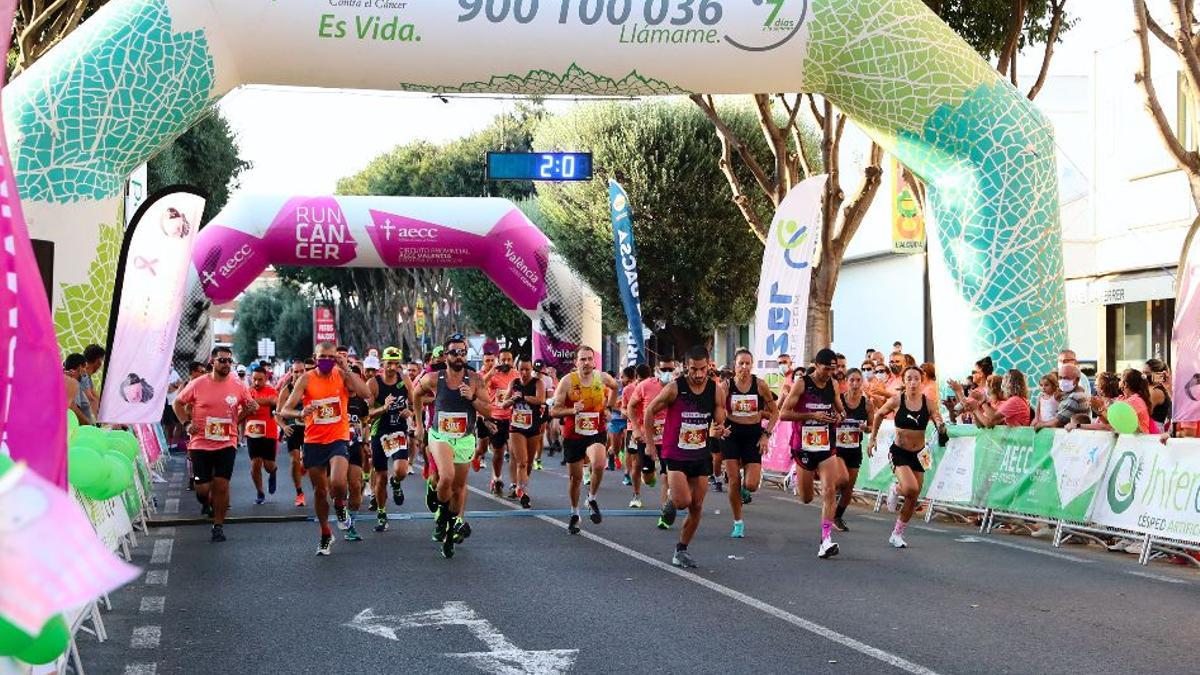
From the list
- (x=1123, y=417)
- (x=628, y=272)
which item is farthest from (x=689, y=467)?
(x=628, y=272)

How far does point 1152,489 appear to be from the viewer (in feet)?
41.3

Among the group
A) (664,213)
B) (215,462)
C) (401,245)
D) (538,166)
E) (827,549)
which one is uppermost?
(664,213)

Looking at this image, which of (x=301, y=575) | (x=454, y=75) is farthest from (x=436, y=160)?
(x=301, y=575)

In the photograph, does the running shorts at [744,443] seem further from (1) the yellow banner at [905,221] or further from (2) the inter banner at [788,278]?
(1) the yellow banner at [905,221]

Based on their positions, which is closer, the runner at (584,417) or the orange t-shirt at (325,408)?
the orange t-shirt at (325,408)

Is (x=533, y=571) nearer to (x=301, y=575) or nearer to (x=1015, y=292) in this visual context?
(x=301, y=575)

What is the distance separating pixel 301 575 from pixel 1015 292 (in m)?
8.19

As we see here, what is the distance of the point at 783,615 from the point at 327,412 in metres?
5.24

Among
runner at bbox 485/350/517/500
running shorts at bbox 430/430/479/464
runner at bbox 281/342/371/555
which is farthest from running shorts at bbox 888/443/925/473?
runner at bbox 485/350/517/500

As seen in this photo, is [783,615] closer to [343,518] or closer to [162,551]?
[343,518]

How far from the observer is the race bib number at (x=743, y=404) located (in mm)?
14797

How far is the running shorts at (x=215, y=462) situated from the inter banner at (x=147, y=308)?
113cm

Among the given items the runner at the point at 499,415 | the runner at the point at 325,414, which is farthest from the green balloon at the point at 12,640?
the runner at the point at 499,415

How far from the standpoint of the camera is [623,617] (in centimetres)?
912
